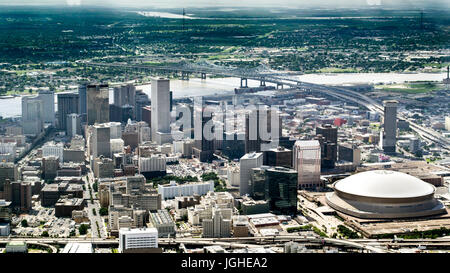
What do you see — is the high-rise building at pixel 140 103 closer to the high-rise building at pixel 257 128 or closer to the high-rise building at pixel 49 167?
the high-rise building at pixel 257 128

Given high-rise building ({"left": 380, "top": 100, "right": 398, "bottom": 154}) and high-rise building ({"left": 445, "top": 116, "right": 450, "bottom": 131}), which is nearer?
high-rise building ({"left": 380, "top": 100, "right": 398, "bottom": 154})

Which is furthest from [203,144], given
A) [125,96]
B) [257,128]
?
[125,96]

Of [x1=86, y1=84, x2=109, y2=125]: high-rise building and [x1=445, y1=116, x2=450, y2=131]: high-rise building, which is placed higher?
[x1=86, y1=84, x2=109, y2=125]: high-rise building

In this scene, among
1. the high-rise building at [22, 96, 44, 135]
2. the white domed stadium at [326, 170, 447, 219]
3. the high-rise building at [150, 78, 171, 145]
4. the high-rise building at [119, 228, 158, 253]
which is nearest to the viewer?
the high-rise building at [119, 228, 158, 253]

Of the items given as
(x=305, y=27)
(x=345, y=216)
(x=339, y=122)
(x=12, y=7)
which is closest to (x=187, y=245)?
(x=345, y=216)

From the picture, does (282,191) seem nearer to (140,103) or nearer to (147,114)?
(147,114)

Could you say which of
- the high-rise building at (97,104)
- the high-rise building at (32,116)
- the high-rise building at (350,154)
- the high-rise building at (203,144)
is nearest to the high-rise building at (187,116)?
the high-rise building at (203,144)

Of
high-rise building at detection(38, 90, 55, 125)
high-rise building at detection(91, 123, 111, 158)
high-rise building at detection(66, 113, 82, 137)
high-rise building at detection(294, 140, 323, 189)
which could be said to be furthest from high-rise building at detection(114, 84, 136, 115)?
high-rise building at detection(294, 140, 323, 189)

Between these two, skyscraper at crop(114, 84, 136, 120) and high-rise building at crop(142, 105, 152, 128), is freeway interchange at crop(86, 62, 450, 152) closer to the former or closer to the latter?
skyscraper at crop(114, 84, 136, 120)
